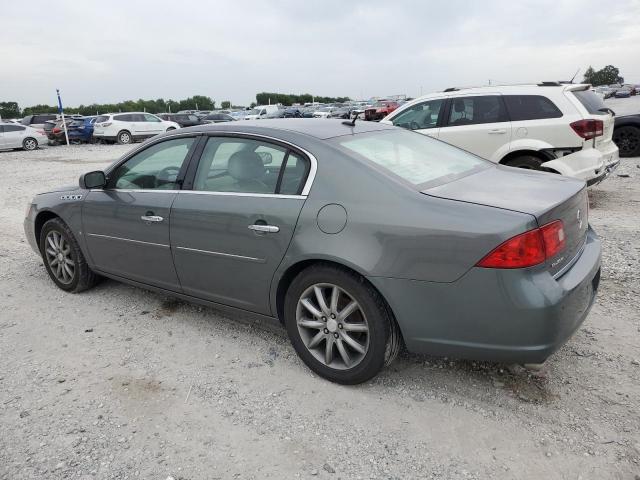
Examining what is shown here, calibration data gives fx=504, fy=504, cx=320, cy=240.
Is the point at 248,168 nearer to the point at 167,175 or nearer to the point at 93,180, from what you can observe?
the point at 167,175

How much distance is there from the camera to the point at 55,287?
4.83 meters

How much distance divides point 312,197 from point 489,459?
5.28 ft

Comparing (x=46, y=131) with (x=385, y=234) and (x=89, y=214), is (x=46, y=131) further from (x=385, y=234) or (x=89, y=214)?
(x=385, y=234)

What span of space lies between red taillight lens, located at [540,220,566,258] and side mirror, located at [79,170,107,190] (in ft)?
10.7

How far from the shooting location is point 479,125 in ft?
23.6

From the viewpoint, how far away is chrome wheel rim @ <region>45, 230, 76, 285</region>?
454 centimetres

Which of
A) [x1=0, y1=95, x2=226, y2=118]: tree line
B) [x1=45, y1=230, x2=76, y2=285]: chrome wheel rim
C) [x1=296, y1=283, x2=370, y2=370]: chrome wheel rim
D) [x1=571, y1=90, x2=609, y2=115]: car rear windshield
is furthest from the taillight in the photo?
[x1=0, y1=95, x2=226, y2=118]: tree line

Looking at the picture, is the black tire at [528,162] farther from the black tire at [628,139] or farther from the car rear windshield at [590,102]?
the black tire at [628,139]

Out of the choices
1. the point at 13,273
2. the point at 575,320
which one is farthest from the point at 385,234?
the point at 13,273

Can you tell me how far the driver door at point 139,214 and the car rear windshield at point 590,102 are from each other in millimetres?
5403

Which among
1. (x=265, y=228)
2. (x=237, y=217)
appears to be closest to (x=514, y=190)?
(x=265, y=228)

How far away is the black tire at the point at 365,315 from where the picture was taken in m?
2.70

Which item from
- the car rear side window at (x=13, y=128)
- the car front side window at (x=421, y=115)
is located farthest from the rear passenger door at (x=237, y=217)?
the car rear side window at (x=13, y=128)

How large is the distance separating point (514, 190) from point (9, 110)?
62.9 meters
